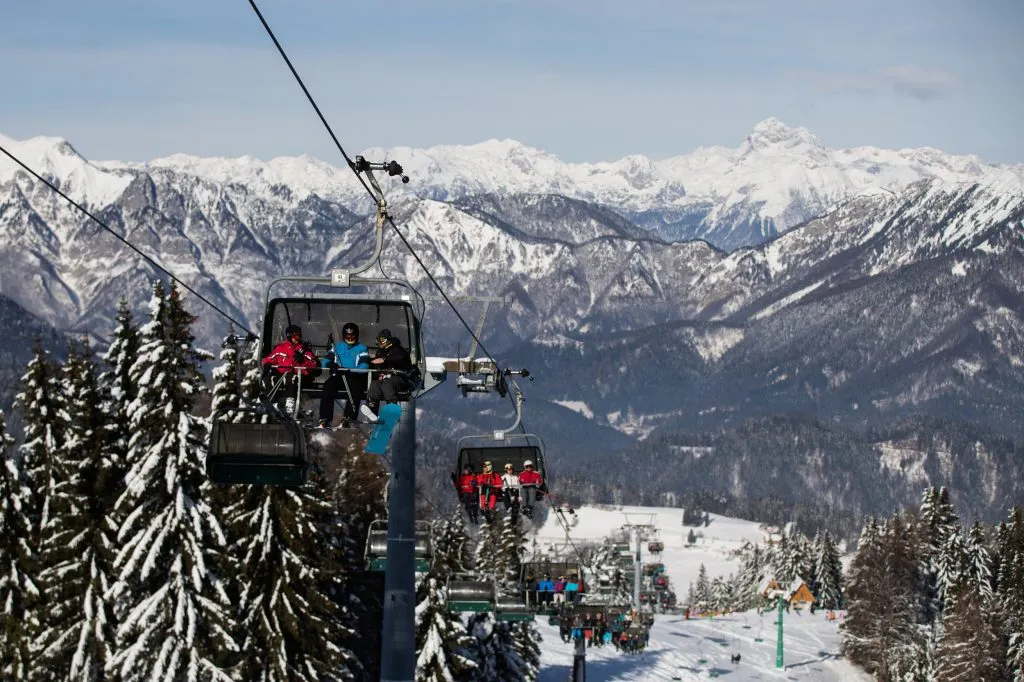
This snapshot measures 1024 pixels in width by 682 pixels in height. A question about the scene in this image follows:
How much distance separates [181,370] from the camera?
45.4 m

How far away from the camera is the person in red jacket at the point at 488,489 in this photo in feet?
120

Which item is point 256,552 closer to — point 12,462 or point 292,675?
point 292,675

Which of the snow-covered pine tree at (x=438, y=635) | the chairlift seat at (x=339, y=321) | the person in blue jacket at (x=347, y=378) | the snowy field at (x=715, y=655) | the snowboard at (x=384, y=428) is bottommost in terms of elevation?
the snowy field at (x=715, y=655)

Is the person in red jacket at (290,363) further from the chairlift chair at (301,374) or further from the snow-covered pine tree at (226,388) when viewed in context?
the snow-covered pine tree at (226,388)

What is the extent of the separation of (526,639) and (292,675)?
108ft

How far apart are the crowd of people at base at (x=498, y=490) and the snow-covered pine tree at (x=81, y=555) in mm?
14622

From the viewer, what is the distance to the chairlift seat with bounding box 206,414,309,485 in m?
20.4

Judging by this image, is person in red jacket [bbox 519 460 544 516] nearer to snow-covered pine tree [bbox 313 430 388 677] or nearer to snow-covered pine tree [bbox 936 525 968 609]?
snow-covered pine tree [bbox 313 430 388 677]

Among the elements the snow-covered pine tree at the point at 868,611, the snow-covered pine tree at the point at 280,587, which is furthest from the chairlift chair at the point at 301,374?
the snow-covered pine tree at the point at 868,611

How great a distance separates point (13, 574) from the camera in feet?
156

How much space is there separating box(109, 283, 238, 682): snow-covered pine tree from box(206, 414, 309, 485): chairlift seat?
975 inches

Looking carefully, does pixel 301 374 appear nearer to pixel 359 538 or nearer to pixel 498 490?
pixel 498 490

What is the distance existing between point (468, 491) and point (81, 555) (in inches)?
608

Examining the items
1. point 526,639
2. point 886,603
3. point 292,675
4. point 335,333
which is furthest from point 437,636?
point 886,603
